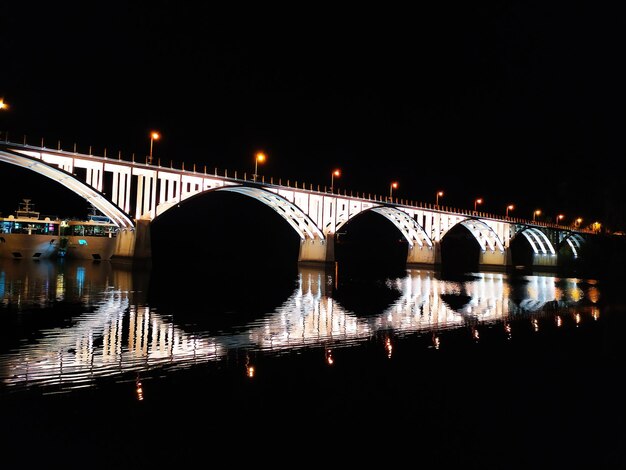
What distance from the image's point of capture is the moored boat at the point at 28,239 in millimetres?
60625

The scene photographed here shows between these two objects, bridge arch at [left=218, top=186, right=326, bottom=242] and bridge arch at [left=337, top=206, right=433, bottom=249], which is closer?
bridge arch at [left=218, top=186, right=326, bottom=242]

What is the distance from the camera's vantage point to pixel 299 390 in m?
10.3

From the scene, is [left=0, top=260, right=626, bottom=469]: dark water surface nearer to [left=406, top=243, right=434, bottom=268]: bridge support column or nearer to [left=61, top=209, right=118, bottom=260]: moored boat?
[left=61, top=209, right=118, bottom=260]: moored boat

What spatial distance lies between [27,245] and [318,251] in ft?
109

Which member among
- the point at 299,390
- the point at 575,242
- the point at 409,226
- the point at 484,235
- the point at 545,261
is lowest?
the point at 299,390

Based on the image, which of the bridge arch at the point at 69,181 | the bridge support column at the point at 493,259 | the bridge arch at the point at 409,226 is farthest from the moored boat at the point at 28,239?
the bridge support column at the point at 493,259

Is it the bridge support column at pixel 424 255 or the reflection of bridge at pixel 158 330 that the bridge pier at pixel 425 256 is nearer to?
the bridge support column at pixel 424 255

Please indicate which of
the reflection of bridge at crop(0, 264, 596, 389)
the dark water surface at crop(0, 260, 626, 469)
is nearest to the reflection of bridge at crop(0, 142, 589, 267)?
the reflection of bridge at crop(0, 264, 596, 389)

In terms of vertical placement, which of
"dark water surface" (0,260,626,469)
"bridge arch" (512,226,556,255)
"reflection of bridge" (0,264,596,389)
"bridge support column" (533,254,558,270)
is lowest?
"dark water surface" (0,260,626,469)

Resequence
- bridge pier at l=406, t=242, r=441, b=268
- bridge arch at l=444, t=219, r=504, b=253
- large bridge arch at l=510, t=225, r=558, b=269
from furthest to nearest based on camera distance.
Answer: large bridge arch at l=510, t=225, r=558, b=269, bridge arch at l=444, t=219, r=504, b=253, bridge pier at l=406, t=242, r=441, b=268

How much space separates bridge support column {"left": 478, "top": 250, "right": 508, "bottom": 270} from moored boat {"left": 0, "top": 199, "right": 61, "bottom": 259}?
224 ft

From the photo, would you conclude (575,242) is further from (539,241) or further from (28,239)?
(28,239)

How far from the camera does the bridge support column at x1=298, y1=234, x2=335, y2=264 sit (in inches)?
2682

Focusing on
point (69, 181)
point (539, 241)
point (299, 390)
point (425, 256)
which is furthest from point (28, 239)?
point (539, 241)
